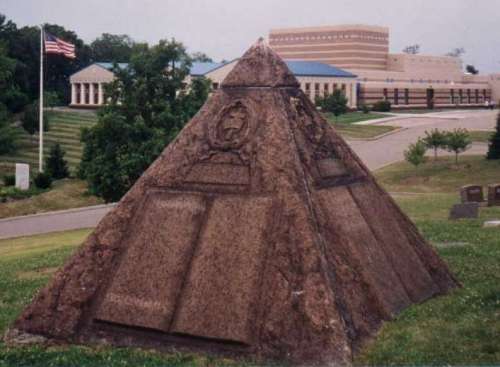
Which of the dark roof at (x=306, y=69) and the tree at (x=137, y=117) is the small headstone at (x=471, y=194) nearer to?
the tree at (x=137, y=117)

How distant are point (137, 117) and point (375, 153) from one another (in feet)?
83.1

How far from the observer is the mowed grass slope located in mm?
48188

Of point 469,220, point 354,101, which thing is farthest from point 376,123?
point 469,220

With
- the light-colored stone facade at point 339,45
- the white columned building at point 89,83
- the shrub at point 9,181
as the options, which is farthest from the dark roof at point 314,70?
the shrub at point 9,181

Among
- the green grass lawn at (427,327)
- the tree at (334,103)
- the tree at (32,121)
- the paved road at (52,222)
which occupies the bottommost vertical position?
the paved road at (52,222)

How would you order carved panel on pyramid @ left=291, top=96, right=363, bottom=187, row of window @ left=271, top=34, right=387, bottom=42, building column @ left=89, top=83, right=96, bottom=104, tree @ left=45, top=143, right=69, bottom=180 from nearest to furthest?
1. carved panel on pyramid @ left=291, top=96, right=363, bottom=187
2. tree @ left=45, top=143, right=69, bottom=180
3. building column @ left=89, top=83, right=96, bottom=104
4. row of window @ left=271, top=34, right=387, bottom=42

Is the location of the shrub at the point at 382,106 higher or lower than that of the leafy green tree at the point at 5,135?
higher

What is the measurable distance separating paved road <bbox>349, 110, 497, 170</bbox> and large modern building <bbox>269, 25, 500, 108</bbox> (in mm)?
14355

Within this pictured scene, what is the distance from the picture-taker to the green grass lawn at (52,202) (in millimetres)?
33344

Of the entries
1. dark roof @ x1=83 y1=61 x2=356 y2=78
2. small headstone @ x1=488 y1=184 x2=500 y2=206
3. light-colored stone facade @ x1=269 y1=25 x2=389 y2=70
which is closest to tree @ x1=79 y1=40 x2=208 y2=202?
small headstone @ x1=488 y1=184 x2=500 y2=206

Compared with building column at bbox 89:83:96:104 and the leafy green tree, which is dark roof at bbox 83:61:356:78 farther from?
the leafy green tree

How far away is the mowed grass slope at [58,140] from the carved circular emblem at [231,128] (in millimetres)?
34278

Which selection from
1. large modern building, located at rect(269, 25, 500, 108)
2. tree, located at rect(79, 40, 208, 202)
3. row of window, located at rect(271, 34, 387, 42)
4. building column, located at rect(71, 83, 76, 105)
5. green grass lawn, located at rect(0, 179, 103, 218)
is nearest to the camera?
tree, located at rect(79, 40, 208, 202)

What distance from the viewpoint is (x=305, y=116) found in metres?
7.90
